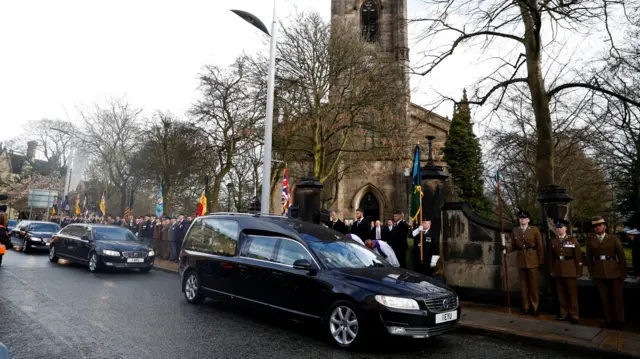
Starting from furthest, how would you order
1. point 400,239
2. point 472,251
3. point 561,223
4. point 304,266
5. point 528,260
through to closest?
1. point 400,239
2. point 472,251
3. point 528,260
4. point 561,223
5. point 304,266

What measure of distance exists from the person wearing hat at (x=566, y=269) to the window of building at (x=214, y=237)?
5916 millimetres

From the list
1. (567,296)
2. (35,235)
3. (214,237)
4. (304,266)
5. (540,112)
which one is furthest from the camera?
(35,235)

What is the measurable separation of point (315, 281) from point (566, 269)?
4779 mm

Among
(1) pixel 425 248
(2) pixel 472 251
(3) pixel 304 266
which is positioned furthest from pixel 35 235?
(2) pixel 472 251

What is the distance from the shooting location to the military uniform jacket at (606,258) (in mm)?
6820

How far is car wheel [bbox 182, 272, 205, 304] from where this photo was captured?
7.98 meters

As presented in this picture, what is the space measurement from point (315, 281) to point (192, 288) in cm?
349

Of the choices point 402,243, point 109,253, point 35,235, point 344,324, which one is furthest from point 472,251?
point 35,235

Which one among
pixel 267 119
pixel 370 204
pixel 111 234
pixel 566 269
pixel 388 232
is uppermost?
pixel 267 119

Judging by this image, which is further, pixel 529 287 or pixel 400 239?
pixel 400 239

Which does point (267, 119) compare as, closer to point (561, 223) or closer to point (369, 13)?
point (561, 223)

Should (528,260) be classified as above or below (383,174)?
below

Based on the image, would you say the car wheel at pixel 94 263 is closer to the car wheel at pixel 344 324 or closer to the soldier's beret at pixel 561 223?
the car wheel at pixel 344 324

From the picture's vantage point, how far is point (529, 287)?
26.1ft
